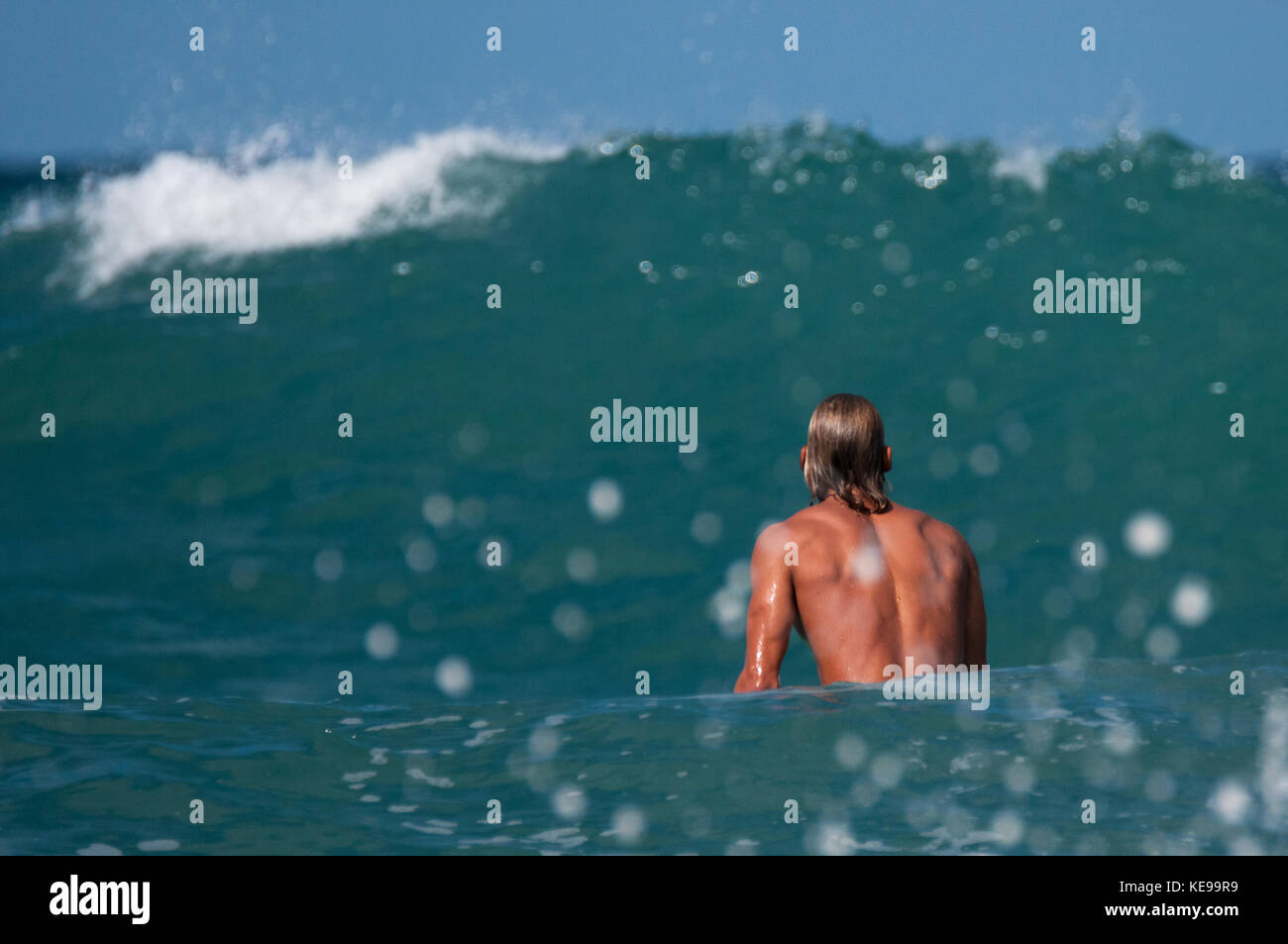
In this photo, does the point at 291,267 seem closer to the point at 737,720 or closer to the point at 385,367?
the point at 385,367

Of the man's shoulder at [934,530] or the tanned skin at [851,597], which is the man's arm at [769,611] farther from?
the man's shoulder at [934,530]

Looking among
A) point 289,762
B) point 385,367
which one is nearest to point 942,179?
point 385,367

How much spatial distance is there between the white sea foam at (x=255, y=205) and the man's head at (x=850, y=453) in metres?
9.65

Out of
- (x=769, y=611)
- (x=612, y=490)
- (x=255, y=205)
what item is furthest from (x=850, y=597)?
(x=255, y=205)

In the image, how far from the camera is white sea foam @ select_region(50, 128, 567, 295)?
13352mm

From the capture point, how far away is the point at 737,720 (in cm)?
430

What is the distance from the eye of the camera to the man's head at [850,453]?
4.31 metres

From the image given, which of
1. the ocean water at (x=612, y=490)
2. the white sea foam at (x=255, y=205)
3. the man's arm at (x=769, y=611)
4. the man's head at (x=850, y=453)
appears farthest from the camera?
the white sea foam at (x=255, y=205)

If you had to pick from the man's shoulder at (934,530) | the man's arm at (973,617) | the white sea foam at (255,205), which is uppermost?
the white sea foam at (255,205)

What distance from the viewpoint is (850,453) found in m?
4.32

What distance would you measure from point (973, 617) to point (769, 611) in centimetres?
73

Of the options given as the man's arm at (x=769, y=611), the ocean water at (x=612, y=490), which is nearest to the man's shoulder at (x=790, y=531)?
the man's arm at (x=769, y=611)

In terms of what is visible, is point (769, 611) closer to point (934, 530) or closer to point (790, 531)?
point (790, 531)
